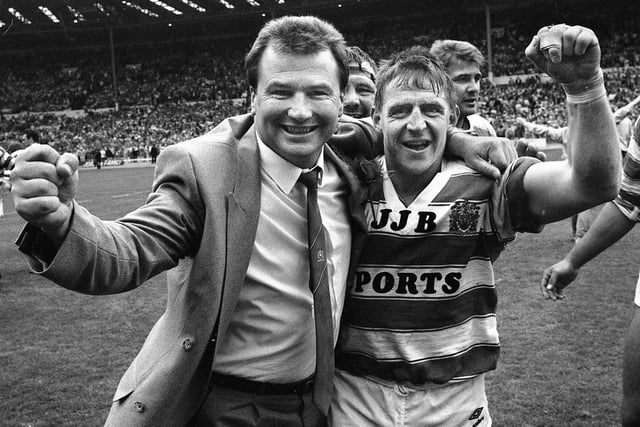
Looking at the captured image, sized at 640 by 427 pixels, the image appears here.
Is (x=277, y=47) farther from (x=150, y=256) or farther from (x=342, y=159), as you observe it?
(x=150, y=256)

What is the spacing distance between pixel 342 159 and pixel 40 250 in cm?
126

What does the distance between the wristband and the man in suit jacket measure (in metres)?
0.49

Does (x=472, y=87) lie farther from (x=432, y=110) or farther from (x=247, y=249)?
(x=247, y=249)

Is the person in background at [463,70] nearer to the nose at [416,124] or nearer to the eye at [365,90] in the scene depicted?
the eye at [365,90]

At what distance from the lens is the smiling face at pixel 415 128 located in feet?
7.88

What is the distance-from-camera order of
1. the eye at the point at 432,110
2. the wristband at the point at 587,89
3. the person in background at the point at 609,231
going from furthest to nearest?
the person in background at the point at 609,231 → the eye at the point at 432,110 → the wristband at the point at 587,89

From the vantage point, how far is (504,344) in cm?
563

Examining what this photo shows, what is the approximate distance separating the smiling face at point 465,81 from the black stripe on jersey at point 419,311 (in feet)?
7.74

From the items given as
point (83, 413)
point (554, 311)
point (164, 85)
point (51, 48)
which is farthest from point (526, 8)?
point (83, 413)

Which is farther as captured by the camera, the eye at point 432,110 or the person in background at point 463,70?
the person in background at point 463,70

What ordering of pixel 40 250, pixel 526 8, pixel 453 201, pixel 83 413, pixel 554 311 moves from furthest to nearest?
1. pixel 526 8
2. pixel 554 311
3. pixel 83 413
4. pixel 453 201
5. pixel 40 250

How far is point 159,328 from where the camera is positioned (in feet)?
7.36

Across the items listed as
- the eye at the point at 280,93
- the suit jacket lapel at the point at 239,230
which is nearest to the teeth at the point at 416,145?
the eye at the point at 280,93

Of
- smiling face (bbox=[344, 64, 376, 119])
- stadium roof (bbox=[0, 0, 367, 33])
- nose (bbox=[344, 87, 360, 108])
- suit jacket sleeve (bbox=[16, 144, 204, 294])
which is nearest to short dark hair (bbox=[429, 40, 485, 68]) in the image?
smiling face (bbox=[344, 64, 376, 119])
